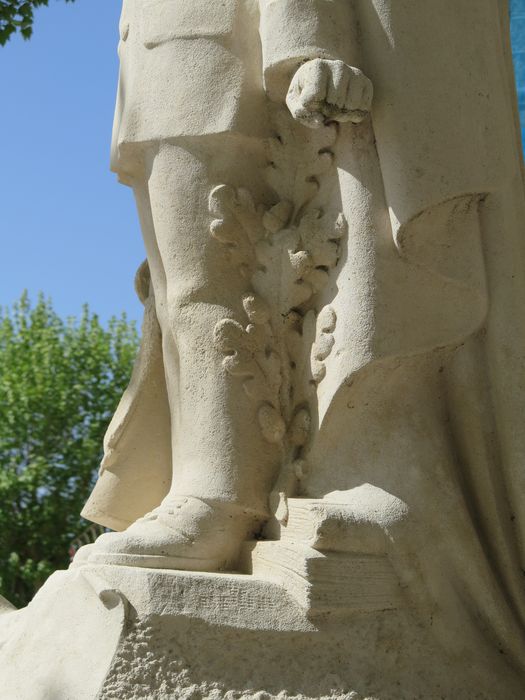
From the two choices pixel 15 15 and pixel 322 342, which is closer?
pixel 322 342

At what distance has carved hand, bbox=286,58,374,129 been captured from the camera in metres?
2.77

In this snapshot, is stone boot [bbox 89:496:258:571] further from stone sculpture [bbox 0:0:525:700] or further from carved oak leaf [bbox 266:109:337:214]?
carved oak leaf [bbox 266:109:337:214]

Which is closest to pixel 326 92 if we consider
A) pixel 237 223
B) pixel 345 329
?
pixel 237 223

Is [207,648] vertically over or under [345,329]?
under

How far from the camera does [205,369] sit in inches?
117

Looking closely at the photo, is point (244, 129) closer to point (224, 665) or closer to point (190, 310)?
point (190, 310)

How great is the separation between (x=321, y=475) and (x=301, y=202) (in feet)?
2.30

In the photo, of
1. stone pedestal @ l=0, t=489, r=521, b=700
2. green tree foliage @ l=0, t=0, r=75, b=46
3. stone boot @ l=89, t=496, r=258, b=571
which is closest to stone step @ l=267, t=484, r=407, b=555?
stone pedestal @ l=0, t=489, r=521, b=700

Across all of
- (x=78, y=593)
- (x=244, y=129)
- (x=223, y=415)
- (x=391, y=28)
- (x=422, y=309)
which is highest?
(x=391, y=28)

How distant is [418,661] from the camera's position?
2.81 m

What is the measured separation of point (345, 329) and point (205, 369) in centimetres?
37

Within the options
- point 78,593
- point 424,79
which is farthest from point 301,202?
point 78,593

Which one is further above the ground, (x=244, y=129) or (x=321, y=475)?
(x=244, y=129)

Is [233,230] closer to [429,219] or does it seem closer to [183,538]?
[429,219]
